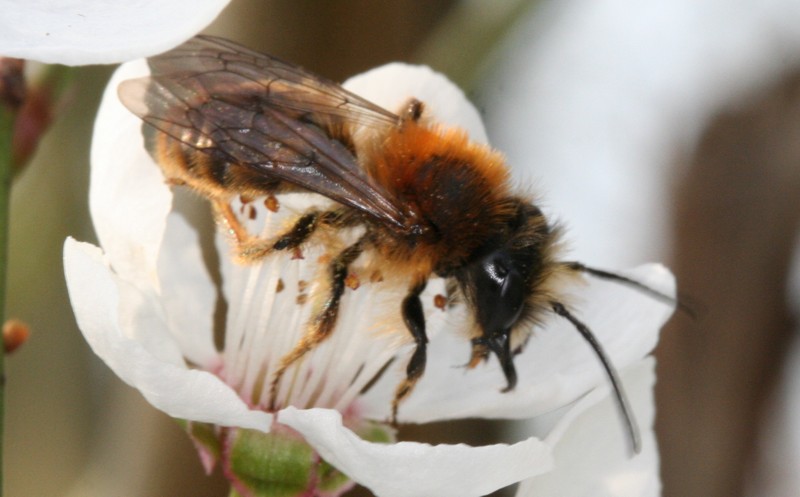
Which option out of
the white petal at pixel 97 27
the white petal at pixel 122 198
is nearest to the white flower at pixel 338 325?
the white petal at pixel 122 198

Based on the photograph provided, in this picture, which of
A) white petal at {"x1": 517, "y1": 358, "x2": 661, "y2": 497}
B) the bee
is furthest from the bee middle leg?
white petal at {"x1": 517, "y1": 358, "x2": 661, "y2": 497}

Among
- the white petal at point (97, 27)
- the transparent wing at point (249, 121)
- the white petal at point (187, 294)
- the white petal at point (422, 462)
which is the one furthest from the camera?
the white petal at point (187, 294)

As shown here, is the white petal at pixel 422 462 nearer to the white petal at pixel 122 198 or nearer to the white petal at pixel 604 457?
the white petal at pixel 604 457

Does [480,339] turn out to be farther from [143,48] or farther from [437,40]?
[437,40]

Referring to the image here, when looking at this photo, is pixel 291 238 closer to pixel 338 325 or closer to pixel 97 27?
pixel 338 325

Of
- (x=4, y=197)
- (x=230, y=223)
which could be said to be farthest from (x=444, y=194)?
(x=4, y=197)

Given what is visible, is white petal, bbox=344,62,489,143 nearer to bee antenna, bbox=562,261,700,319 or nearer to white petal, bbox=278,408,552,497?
bee antenna, bbox=562,261,700,319

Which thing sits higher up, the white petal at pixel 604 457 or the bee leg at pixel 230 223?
the white petal at pixel 604 457

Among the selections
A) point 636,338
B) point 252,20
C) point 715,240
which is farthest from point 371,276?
point 715,240
